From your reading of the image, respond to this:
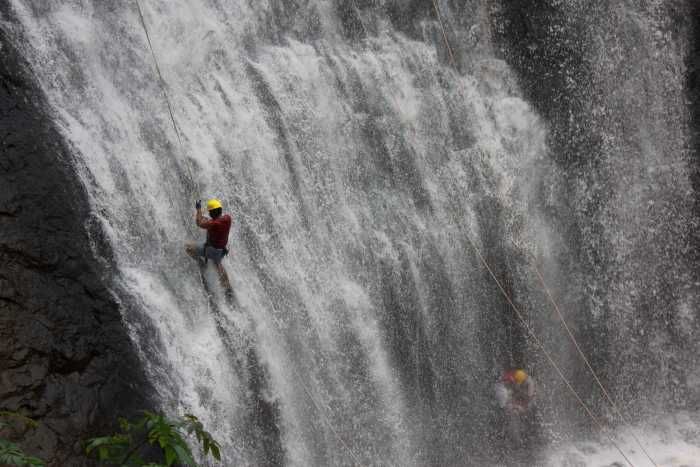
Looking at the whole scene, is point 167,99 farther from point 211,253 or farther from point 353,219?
point 353,219

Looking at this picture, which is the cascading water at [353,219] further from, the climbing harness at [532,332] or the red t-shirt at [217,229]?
the red t-shirt at [217,229]

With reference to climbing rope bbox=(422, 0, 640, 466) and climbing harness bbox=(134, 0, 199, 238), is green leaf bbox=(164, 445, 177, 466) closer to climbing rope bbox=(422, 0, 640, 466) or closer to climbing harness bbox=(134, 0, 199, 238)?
climbing harness bbox=(134, 0, 199, 238)

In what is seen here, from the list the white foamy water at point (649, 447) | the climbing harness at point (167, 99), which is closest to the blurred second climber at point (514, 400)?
the white foamy water at point (649, 447)

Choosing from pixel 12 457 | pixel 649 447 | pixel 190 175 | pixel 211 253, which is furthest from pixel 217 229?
pixel 649 447

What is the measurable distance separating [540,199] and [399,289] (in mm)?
3261

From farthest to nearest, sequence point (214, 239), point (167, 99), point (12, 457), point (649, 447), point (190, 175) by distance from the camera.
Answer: point (649, 447)
point (167, 99)
point (190, 175)
point (214, 239)
point (12, 457)

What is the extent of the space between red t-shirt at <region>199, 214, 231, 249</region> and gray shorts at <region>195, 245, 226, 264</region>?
7cm

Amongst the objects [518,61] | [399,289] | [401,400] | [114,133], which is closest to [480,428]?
[401,400]

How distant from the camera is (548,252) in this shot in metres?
12.6

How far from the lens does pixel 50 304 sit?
7.43 m

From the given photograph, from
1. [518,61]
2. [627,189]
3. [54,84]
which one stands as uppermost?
[54,84]

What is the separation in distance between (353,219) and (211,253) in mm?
2780

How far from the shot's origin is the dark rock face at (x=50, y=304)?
712cm

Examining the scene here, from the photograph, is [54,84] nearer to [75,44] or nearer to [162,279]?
[75,44]
